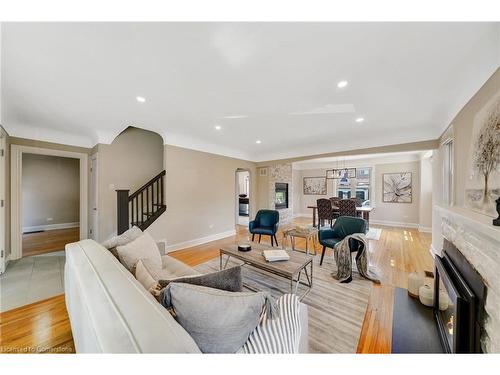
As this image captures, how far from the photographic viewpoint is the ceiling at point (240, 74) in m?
1.28

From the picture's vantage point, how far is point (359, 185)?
22.2ft

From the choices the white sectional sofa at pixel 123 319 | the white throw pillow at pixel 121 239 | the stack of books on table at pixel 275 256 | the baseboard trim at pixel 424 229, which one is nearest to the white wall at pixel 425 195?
the baseboard trim at pixel 424 229

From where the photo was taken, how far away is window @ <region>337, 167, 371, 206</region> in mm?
6586

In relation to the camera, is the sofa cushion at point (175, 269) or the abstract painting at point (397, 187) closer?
the sofa cushion at point (175, 269)

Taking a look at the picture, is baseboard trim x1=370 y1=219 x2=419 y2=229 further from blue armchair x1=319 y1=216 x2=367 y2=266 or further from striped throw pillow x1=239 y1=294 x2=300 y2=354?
striped throw pillow x1=239 y1=294 x2=300 y2=354

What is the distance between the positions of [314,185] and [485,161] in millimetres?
6405

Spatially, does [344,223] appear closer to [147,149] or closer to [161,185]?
[161,185]

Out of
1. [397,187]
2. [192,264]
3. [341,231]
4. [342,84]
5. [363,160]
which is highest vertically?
[342,84]

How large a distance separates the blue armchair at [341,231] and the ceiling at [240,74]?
1619mm

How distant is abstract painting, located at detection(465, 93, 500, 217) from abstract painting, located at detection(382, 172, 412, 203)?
4.77 m

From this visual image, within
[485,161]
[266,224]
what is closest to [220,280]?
[485,161]

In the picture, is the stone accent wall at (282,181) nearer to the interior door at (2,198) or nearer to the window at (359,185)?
the window at (359,185)

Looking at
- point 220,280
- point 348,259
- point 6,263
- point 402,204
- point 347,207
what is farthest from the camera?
point 402,204

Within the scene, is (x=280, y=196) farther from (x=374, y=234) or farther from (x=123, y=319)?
(x=123, y=319)
